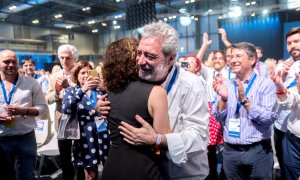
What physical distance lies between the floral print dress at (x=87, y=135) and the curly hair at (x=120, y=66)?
1218 mm

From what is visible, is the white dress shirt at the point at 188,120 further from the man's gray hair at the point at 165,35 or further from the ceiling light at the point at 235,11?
the ceiling light at the point at 235,11

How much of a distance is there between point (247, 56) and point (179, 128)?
3.71ft

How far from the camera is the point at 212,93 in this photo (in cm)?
344

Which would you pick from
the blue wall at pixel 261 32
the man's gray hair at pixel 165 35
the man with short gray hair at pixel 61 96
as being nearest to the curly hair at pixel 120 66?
the man's gray hair at pixel 165 35

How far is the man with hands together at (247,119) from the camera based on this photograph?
2111mm

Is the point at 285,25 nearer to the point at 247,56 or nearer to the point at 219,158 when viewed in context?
the point at 219,158

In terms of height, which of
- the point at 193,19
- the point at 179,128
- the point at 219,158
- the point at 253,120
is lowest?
the point at 219,158

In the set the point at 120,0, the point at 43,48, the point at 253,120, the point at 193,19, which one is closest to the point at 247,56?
the point at 253,120

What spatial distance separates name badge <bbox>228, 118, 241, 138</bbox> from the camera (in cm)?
216

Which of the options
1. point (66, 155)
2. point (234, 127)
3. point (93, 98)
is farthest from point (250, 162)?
point (66, 155)

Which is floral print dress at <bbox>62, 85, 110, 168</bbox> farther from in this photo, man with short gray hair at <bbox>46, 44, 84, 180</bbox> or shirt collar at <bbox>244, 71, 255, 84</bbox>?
shirt collar at <bbox>244, 71, 255, 84</bbox>

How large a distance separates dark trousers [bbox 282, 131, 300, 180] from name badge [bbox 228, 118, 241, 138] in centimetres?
52

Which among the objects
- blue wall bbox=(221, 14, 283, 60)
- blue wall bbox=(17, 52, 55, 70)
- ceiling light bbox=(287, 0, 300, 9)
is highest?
ceiling light bbox=(287, 0, 300, 9)

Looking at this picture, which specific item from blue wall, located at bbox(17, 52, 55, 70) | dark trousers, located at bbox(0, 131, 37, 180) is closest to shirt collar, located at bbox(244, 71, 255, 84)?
dark trousers, located at bbox(0, 131, 37, 180)
